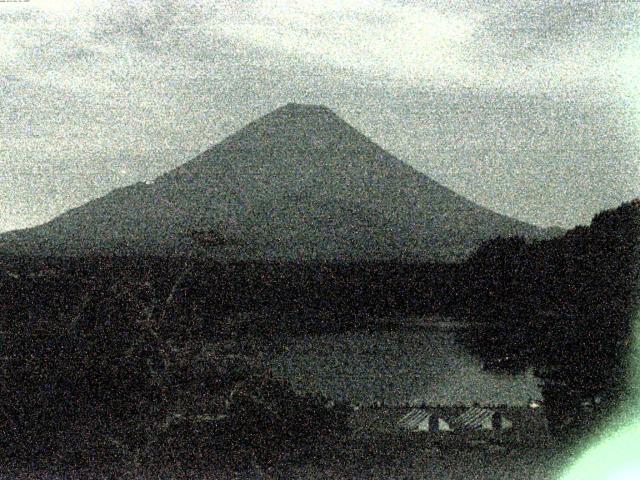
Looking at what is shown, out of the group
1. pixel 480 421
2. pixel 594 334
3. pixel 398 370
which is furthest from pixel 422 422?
pixel 398 370

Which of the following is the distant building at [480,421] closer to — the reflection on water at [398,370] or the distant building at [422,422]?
the distant building at [422,422]

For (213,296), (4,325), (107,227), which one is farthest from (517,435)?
(107,227)

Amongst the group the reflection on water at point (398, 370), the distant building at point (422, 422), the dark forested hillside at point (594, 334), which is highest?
the dark forested hillside at point (594, 334)

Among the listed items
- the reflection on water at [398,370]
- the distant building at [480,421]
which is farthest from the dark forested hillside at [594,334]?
the reflection on water at [398,370]

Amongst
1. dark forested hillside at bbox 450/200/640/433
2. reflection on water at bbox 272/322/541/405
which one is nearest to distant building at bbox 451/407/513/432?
dark forested hillside at bbox 450/200/640/433

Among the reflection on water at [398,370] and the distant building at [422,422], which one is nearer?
the distant building at [422,422]

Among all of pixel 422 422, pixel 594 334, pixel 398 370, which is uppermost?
pixel 594 334

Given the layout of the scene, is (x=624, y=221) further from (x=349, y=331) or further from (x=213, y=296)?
(x=349, y=331)

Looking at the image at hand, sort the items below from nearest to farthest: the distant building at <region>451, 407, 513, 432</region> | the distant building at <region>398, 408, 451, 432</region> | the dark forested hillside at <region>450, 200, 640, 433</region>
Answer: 1. the dark forested hillside at <region>450, 200, 640, 433</region>
2. the distant building at <region>398, 408, 451, 432</region>
3. the distant building at <region>451, 407, 513, 432</region>

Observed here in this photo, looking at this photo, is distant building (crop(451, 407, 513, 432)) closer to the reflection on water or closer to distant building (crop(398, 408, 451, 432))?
distant building (crop(398, 408, 451, 432))

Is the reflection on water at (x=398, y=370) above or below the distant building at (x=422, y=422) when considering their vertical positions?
below

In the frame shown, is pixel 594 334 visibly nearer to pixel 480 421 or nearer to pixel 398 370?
pixel 480 421
